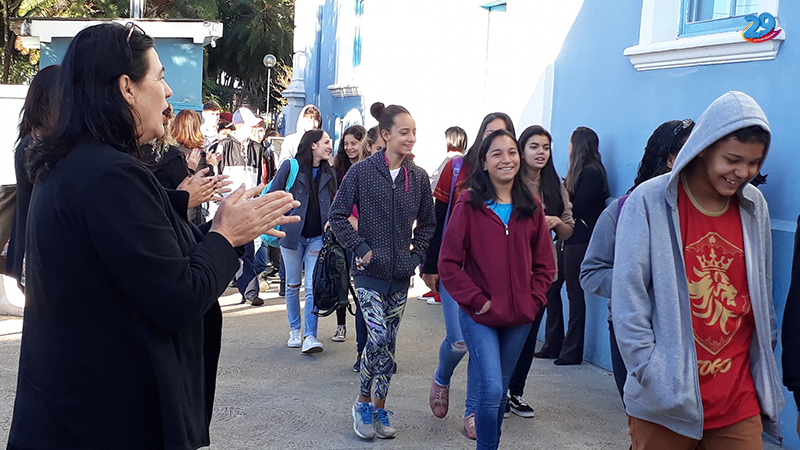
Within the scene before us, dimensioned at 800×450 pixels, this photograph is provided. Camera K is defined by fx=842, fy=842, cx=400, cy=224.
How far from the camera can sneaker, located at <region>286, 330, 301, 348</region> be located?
7555 mm

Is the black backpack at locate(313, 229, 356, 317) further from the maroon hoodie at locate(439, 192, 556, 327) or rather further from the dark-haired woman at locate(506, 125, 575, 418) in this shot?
the maroon hoodie at locate(439, 192, 556, 327)

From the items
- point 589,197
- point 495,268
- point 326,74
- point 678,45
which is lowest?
point 495,268

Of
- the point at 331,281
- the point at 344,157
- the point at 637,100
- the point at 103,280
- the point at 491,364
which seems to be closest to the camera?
the point at 103,280

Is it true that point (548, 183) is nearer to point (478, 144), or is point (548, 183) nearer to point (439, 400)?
point (478, 144)

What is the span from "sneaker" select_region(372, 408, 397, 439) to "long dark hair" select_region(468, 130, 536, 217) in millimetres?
1559

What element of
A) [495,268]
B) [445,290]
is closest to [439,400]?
[445,290]

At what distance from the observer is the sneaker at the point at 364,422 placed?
5148 mm

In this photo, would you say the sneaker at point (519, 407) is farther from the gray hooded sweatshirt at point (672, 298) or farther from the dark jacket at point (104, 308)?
the dark jacket at point (104, 308)

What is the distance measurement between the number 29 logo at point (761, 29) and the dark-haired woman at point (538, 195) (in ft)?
4.63

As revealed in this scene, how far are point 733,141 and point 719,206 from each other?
0.26 metres

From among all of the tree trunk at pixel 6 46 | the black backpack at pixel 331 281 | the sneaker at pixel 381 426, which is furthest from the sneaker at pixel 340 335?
the tree trunk at pixel 6 46

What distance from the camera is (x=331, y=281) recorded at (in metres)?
6.56

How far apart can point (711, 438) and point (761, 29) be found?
3342mm

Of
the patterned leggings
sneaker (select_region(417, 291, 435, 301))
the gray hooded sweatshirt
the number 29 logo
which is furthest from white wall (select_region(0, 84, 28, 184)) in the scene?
the gray hooded sweatshirt
